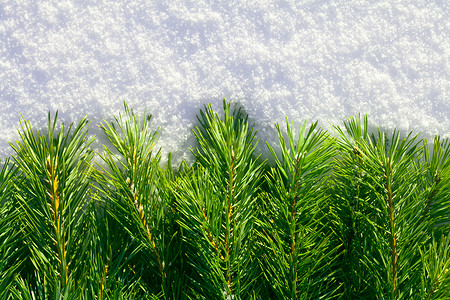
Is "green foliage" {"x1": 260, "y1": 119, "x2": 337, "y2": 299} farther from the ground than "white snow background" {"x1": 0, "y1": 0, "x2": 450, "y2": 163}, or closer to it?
closer to it

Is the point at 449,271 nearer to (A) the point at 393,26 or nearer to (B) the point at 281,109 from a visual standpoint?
(B) the point at 281,109

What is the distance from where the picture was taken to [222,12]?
0.88 meters

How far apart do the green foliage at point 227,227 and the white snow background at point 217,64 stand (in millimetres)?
213

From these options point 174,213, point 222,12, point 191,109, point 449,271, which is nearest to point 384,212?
point 449,271

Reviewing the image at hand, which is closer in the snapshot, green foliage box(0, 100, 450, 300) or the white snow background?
green foliage box(0, 100, 450, 300)

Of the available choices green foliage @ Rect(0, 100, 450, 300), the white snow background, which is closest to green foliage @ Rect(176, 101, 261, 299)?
green foliage @ Rect(0, 100, 450, 300)

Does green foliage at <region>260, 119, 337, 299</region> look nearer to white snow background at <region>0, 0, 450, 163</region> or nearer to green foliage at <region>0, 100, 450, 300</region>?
green foliage at <region>0, 100, 450, 300</region>

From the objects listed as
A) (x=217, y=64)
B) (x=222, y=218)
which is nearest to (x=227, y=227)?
(x=222, y=218)

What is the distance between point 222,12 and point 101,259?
577mm

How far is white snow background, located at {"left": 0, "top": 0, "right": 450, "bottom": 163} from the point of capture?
826 millimetres

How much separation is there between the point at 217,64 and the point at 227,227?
41 centimetres

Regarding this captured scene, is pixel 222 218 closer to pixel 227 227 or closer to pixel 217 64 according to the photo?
pixel 227 227

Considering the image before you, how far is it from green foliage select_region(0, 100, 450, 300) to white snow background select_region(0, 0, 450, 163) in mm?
213

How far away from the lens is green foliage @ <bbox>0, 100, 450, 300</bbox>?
56cm
